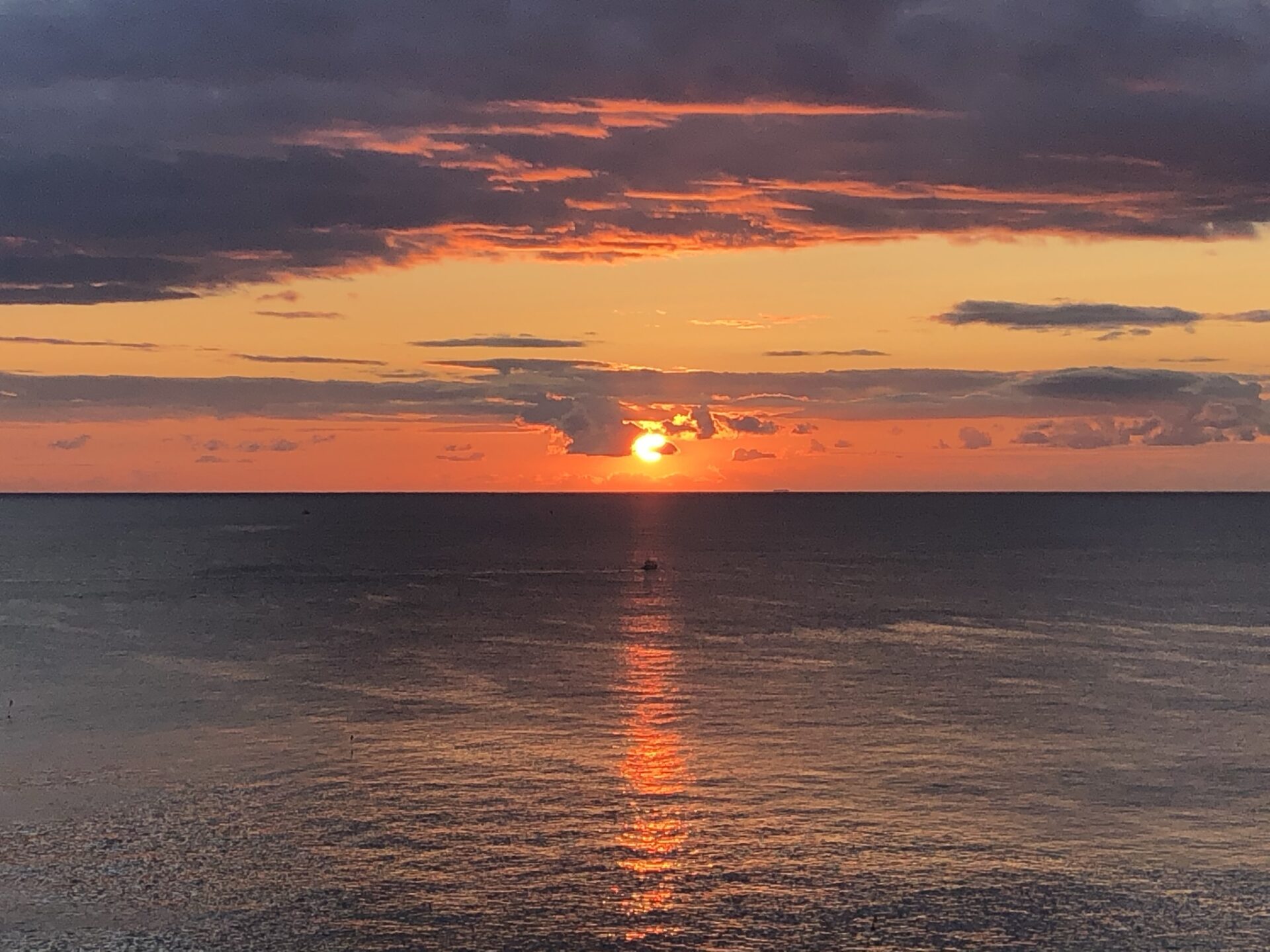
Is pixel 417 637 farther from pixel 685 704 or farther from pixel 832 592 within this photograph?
pixel 832 592

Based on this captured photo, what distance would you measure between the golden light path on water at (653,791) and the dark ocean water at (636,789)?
0.68 feet

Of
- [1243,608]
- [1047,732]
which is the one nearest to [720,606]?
[1243,608]

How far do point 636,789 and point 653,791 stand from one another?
888 millimetres

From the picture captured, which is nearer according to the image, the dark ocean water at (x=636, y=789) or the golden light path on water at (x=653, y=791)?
the dark ocean water at (x=636, y=789)

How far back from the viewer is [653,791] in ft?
207

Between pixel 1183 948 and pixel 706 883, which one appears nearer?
pixel 1183 948

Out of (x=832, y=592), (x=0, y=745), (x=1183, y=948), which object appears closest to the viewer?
(x=1183, y=948)

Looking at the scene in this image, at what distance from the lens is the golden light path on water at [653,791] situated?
160 feet

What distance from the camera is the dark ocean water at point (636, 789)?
46.8 metres

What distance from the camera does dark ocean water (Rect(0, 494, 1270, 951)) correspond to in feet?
154

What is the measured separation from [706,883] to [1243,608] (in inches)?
4336

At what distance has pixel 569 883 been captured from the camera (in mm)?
50219

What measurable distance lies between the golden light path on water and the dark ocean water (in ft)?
0.68

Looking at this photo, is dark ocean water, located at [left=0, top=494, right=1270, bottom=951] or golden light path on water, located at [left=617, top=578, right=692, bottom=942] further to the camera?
golden light path on water, located at [left=617, top=578, right=692, bottom=942]
